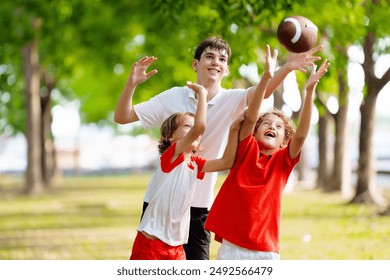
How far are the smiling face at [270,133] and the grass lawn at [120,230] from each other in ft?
16.7

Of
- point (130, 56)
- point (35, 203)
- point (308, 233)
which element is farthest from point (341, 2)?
point (130, 56)

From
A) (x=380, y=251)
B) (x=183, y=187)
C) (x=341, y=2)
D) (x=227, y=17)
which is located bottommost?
(x=380, y=251)

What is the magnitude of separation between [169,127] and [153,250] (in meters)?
0.84

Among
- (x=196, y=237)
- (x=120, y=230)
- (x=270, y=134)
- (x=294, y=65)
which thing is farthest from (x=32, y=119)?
(x=294, y=65)

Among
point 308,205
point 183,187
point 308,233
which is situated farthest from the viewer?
point 308,205

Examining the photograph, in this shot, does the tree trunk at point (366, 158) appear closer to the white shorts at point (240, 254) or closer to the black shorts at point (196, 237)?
the black shorts at point (196, 237)

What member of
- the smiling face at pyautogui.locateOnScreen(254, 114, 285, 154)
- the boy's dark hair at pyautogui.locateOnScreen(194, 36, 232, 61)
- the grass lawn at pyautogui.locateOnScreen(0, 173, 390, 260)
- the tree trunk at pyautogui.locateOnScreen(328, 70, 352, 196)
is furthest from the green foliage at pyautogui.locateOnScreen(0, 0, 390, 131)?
the smiling face at pyautogui.locateOnScreen(254, 114, 285, 154)

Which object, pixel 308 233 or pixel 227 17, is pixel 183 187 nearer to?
pixel 227 17

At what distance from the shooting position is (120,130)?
247 feet

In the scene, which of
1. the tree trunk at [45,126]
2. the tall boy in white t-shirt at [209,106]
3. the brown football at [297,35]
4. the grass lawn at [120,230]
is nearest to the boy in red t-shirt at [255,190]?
the tall boy in white t-shirt at [209,106]

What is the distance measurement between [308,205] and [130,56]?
9.15 metres

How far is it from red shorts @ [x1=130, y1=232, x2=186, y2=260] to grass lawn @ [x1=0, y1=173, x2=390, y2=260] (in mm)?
5207

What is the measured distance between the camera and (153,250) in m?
5.31
